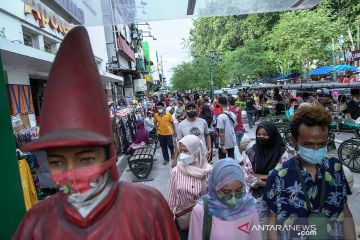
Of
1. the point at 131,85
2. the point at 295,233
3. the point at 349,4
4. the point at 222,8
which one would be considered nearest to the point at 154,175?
the point at 222,8

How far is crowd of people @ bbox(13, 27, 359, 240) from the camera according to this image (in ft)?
4.27

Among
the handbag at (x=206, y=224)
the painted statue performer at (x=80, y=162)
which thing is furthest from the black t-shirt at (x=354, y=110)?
the painted statue performer at (x=80, y=162)

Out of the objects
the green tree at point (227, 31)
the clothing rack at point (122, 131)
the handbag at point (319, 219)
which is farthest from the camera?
the green tree at point (227, 31)

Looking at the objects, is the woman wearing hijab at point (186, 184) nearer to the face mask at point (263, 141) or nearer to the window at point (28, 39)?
the face mask at point (263, 141)

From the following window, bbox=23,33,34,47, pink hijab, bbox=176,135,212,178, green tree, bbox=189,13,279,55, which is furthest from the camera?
green tree, bbox=189,13,279,55

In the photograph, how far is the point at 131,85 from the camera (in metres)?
37.0

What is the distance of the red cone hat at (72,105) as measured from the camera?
4.10 feet

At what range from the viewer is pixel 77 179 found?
1296 millimetres

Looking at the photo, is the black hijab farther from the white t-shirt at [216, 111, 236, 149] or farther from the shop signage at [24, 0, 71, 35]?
the shop signage at [24, 0, 71, 35]

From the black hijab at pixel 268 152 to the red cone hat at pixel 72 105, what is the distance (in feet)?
7.82

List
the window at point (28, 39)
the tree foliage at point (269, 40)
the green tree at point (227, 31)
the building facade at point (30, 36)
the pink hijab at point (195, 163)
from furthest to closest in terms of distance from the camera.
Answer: the green tree at point (227, 31)
the tree foliage at point (269, 40)
the window at point (28, 39)
the building facade at point (30, 36)
the pink hijab at point (195, 163)

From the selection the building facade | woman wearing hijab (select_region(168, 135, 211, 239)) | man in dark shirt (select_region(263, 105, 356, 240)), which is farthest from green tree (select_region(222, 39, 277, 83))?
man in dark shirt (select_region(263, 105, 356, 240))

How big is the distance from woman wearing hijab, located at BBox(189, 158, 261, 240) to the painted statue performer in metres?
0.97
